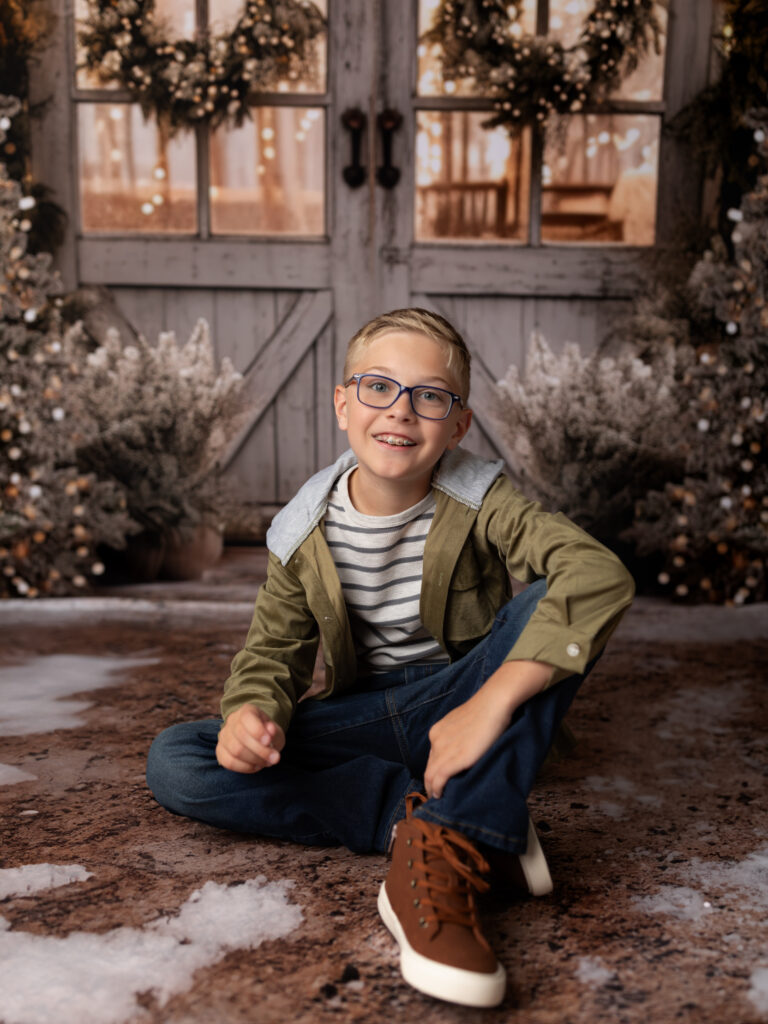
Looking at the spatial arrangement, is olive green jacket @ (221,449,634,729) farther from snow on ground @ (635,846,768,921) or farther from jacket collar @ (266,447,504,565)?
snow on ground @ (635,846,768,921)

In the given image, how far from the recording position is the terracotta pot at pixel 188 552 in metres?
3.24

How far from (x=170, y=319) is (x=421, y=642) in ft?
7.70

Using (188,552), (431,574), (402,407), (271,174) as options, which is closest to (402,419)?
(402,407)

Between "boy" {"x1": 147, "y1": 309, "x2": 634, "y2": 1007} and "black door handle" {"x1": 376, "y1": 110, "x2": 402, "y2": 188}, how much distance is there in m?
2.20

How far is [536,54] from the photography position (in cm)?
326

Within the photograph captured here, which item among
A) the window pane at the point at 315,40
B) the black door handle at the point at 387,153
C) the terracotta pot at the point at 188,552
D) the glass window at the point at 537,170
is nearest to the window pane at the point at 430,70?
the glass window at the point at 537,170

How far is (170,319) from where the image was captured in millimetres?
3482

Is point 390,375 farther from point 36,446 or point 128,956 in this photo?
point 36,446

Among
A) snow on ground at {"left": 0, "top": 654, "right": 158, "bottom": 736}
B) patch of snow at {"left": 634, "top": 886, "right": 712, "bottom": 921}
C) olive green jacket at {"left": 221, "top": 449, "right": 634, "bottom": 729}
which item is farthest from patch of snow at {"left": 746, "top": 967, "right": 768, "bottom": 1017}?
snow on ground at {"left": 0, "top": 654, "right": 158, "bottom": 736}

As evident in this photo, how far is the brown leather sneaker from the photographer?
0.99m

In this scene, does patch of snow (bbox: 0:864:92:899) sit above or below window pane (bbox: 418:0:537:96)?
below

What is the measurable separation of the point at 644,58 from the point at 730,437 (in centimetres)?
149

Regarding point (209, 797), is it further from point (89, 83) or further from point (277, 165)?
point (89, 83)

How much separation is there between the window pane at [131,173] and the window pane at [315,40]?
0.38 metres
